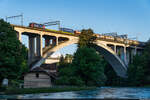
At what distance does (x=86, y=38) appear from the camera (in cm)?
6475

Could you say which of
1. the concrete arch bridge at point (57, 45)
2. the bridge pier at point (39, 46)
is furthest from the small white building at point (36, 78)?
the bridge pier at point (39, 46)

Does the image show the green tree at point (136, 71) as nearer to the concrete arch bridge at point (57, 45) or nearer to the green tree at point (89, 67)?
the concrete arch bridge at point (57, 45)

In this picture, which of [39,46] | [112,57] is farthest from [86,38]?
[39,46]

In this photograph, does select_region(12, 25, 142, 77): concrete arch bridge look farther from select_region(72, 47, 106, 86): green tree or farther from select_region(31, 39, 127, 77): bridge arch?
select_region(72, 47, 106, 86): green tree

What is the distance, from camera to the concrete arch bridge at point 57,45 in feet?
167

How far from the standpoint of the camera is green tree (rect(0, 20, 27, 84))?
108 feet

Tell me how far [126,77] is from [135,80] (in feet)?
Answer: 22.9

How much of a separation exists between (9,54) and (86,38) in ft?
108

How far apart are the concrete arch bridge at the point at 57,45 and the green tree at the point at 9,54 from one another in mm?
11267

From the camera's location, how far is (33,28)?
166 ft

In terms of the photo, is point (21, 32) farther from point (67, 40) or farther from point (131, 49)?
point (131, 49)

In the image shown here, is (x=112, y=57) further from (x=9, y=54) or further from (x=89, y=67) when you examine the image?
(x=9, y=54)

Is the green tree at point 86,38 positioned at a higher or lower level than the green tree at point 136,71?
higher

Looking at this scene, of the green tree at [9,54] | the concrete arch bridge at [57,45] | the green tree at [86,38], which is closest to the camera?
the green tree at [9,54]
